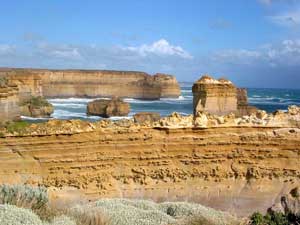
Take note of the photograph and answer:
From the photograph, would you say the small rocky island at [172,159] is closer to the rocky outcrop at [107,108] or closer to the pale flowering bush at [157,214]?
the pale flowering bush at [157,214]

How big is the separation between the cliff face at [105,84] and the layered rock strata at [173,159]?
284 feet

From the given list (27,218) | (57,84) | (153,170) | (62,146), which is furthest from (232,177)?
(57,84)

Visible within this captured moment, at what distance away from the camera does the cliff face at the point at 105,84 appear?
99875 mm

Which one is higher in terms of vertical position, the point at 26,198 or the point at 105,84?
the point at 105,84

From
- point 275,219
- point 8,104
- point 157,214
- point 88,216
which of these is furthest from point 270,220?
point 8,104

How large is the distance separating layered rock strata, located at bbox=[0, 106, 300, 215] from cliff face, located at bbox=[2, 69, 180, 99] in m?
86.4

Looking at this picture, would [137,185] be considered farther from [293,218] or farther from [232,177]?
[293,218]

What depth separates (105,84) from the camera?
4102 inches

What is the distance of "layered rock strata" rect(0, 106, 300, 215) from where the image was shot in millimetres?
11484

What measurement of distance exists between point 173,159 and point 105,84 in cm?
9302

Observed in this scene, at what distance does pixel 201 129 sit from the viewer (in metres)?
11.9

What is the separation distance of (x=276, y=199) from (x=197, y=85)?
2391cm

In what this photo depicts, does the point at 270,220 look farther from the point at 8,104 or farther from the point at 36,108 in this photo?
the point at 36,108

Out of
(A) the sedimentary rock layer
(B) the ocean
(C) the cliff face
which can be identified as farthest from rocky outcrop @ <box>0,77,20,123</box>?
(C) the cliff face
